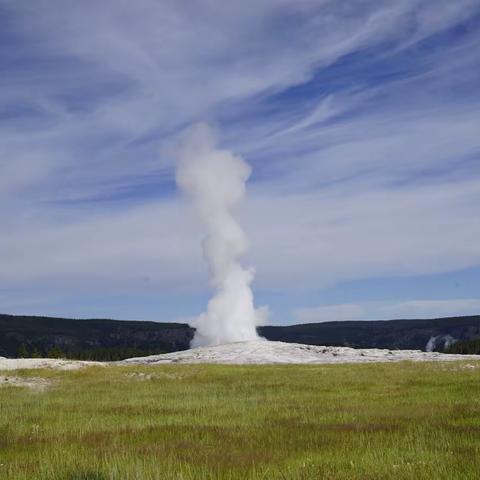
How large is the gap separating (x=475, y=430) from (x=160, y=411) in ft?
36.6

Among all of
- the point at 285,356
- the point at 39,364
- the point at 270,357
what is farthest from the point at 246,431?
the point at 285,356

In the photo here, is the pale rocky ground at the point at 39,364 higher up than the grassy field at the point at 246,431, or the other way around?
the pale rocky ground at the point at 39,364

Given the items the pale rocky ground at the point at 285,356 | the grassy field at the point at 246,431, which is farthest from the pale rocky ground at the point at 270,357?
the grassy field at the point at 246,431

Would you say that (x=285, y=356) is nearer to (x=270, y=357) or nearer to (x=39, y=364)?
(x=270, y=357)

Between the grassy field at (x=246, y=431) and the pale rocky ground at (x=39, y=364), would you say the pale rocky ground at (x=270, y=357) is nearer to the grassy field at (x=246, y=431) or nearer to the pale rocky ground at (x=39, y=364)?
the pale rocky ground at (x=39, y=364)

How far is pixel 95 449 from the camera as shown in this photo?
14.7 meters

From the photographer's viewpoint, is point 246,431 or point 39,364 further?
point 39,364

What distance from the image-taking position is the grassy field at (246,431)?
1174cm

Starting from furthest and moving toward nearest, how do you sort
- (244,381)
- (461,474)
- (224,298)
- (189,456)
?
(224,298) < (244,381) < (189,456) < (461,474)

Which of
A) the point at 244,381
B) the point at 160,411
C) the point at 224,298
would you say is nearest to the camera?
the point at 160,411

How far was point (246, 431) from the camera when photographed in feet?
56.3

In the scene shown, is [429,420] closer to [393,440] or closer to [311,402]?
[393,440]

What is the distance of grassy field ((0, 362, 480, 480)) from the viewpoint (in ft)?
38.5

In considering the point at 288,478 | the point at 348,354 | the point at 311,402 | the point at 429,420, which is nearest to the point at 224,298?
the point at 348,354
